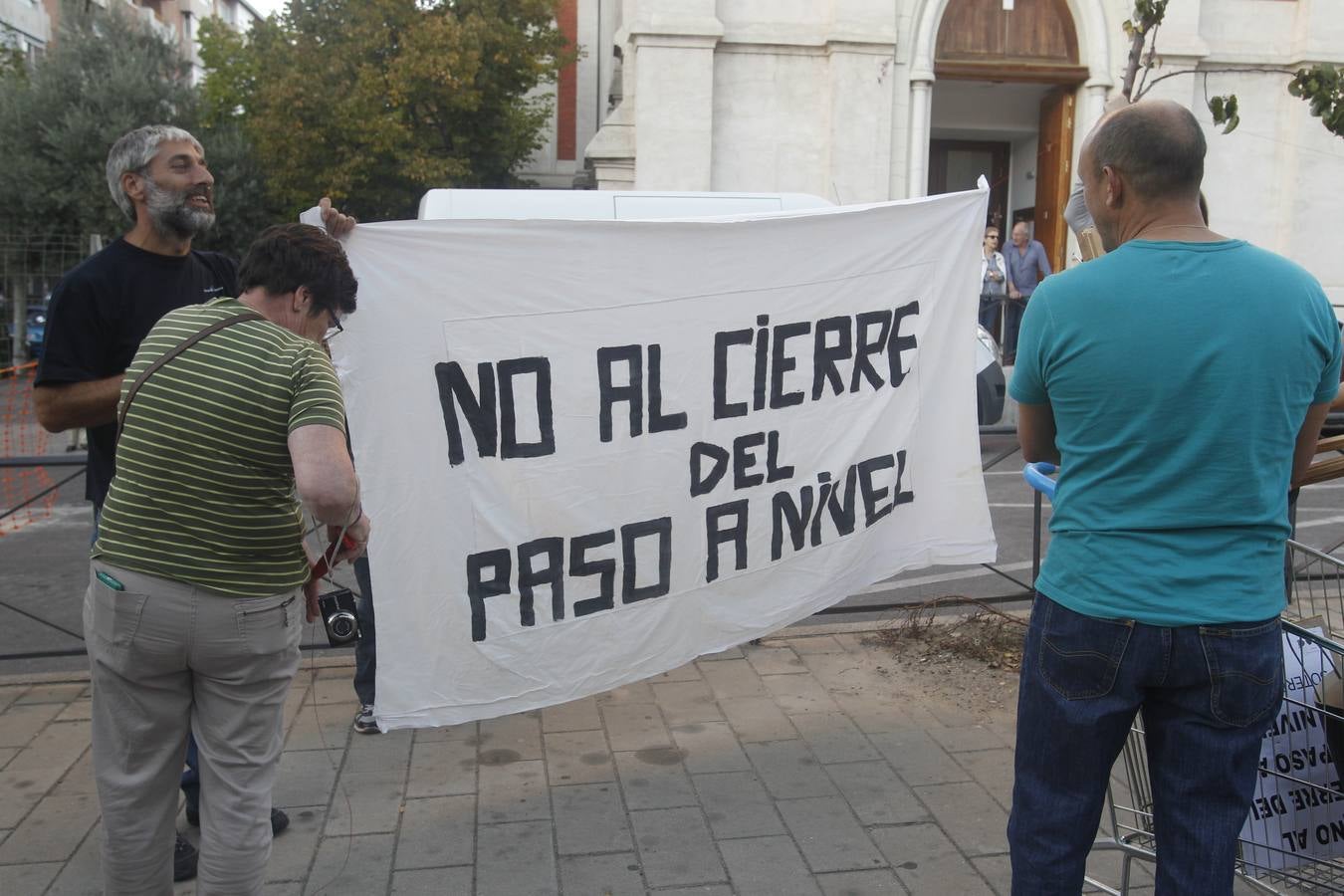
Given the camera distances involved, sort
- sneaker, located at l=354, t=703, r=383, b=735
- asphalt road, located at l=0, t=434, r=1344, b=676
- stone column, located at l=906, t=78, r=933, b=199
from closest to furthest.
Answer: sneaker, located at l=354, t=703, r=383, b=735 < asphalt road, located at l=0, t=434, r=1344, b=676 < stone column, located at l=906, t=78, r=933, b=199

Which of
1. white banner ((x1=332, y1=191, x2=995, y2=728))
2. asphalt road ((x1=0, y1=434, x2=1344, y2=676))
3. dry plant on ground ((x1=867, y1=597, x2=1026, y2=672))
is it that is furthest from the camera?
asphalt road ((x1=0, y1=434, x2=1344, y2=676))

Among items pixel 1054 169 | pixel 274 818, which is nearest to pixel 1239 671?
pixel 274 818

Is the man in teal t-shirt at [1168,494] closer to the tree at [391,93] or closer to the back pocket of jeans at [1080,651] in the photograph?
the back pocket of jeans at [1080,651]

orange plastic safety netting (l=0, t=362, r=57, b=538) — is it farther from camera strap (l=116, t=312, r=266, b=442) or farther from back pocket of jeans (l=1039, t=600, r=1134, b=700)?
back pocket of jeans (l=1039, t=600, r=1134, b=700)

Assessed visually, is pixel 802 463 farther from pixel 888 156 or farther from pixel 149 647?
pixel 888 156

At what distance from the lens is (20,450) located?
1279 centimetres

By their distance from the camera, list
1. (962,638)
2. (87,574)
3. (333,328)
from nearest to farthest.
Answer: (333,328)
(962,638)
(87,574)

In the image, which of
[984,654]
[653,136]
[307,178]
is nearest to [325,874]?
[984,654]

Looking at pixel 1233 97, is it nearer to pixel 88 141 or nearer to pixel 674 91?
pixel 674 91

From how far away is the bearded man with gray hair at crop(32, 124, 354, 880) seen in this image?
326 centimetres

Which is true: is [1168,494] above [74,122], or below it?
below

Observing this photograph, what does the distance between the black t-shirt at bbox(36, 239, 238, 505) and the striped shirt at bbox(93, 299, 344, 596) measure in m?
0.62

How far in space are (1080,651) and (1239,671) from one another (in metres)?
0.29

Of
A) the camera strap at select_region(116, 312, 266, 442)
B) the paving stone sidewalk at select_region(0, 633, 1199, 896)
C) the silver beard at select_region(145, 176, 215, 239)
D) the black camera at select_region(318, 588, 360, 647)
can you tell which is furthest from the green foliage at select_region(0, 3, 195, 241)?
the camera strap at select_region(116, 312, 266, 442)
